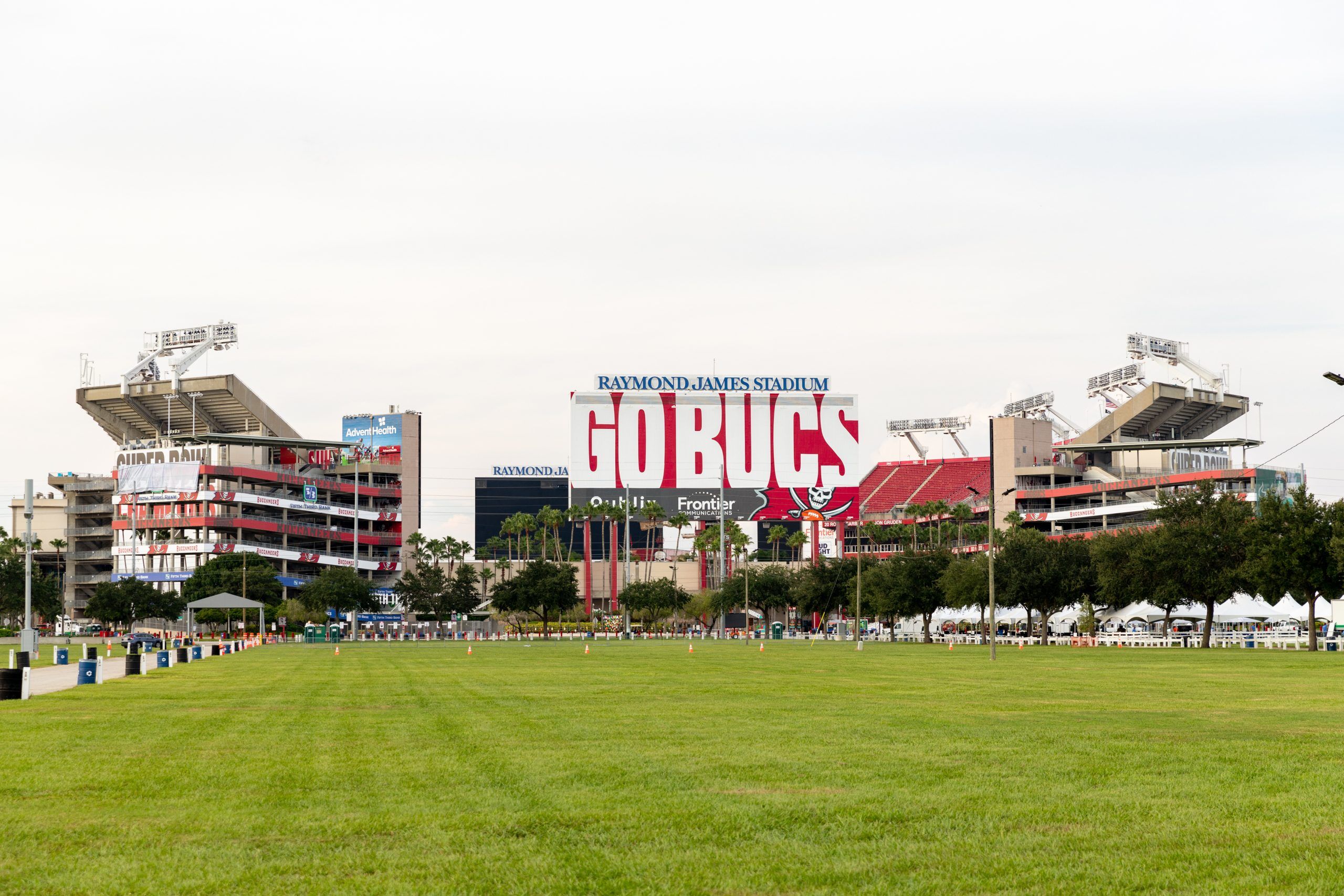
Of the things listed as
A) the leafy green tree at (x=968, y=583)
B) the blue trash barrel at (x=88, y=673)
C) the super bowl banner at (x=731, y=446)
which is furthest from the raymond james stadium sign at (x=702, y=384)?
the blue trash barrel at (x=88, y=673)

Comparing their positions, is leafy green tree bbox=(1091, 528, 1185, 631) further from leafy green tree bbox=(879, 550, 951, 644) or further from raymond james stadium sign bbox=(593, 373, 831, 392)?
raymond james stadium sign bbox=(593, 373, 831, 392)

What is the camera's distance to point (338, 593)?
497 ft

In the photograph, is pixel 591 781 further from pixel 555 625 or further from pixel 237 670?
pixel 555 625

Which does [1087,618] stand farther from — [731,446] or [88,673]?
[88,673]

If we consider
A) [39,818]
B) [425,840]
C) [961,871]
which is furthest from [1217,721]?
[39,818]

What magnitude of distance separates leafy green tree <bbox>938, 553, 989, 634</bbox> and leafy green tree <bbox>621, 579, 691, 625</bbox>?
60104 millimetres

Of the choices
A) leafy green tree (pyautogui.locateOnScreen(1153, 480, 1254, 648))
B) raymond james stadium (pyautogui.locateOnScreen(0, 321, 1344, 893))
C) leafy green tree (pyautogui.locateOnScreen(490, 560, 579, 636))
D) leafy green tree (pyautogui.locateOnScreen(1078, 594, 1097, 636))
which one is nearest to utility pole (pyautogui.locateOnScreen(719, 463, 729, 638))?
leafy green tree (pyautogui.locateOnScreen(490, 560, 579, 636))

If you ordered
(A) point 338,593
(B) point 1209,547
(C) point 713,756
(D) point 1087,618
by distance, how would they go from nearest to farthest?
(C) point 713,756 → (B) point 1209,547 → (D) point 1087,618 → (A) point 338,593

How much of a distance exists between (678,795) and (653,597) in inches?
5985

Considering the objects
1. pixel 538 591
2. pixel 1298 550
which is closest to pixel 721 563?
pixel 538 591

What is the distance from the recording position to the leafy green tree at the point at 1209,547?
269 feet

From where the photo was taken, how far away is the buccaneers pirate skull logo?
193 m

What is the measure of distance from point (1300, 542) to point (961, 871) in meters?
71.2

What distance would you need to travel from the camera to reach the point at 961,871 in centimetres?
1084
